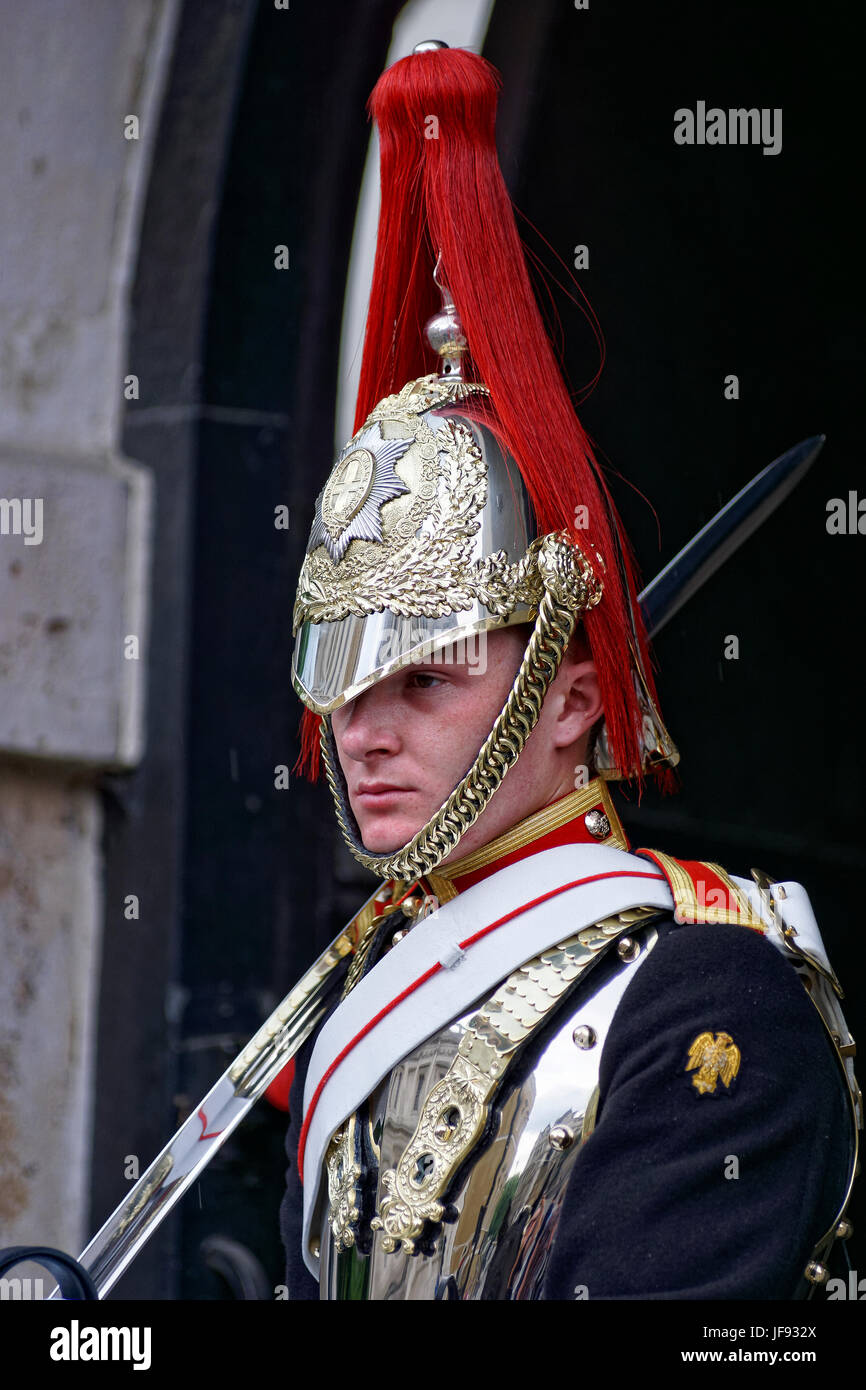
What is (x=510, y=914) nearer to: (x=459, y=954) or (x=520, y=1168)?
(x=459, y=954)

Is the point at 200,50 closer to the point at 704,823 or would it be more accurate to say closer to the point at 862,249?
the point at 862,249

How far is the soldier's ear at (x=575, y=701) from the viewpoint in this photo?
7.06ft

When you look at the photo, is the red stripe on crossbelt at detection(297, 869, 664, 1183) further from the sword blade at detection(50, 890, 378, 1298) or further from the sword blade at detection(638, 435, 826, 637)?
the sword blade at detection(638, 435, 826, 637)

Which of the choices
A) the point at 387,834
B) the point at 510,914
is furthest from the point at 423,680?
the point at 510,914

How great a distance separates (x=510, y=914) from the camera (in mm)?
2104

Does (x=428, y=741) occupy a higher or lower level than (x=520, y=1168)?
higher

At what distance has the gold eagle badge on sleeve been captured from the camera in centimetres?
185

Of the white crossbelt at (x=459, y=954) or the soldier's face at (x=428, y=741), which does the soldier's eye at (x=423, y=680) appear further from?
the white crossbelt at (x=459, y=954)

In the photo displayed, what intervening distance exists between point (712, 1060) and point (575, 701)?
0.52 m

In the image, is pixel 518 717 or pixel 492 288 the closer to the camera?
pixel 518 717

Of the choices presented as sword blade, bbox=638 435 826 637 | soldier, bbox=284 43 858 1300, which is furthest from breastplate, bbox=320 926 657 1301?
sword blade, bbox=638 435 826 637

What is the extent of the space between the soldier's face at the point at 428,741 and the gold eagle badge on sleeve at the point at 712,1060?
42 centimetres

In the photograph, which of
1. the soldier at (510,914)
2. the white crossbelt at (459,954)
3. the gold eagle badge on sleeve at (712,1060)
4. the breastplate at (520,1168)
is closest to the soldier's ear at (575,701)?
the soldier at (510,914)
